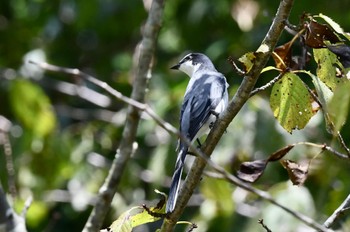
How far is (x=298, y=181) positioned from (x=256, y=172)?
126 millimetres

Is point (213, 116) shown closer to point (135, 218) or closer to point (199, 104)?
point (199, 104)

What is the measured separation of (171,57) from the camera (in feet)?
24.4

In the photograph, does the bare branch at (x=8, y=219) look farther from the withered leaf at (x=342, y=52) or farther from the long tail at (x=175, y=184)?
the withered leaf at (x=342, y=52)

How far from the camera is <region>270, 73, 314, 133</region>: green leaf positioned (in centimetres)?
246

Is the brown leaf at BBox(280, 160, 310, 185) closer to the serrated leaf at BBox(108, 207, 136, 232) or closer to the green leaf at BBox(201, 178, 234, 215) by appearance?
the serrated leaf at BBox(108, 207, 136, 232)

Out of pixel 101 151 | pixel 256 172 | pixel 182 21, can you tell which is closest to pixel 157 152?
pixel 101 151

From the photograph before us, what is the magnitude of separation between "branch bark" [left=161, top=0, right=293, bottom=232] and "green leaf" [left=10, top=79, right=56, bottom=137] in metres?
3.19

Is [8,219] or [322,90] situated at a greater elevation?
[8,219]

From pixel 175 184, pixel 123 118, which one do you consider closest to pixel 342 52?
pixel 175 184

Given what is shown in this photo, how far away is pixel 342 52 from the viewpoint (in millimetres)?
2457

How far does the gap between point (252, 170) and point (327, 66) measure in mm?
400

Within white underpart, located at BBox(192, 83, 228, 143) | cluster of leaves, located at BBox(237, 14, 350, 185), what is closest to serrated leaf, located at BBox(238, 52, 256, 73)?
cluster of leaves, located at BBox(237, 14, 350, 185)

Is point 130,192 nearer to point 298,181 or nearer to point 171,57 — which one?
point 171,57

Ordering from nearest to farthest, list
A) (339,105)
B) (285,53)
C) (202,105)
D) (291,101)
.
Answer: (339,105) → (291,101) → (285,53) → (202,105)
